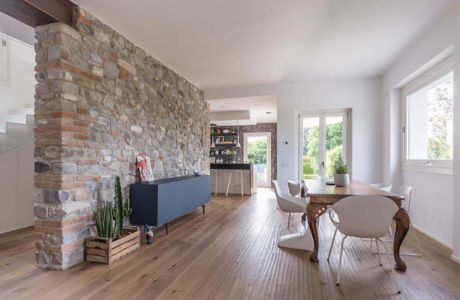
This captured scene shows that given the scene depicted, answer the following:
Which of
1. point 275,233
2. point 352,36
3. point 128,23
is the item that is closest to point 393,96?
point 352,36

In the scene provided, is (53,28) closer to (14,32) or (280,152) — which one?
(14,32)

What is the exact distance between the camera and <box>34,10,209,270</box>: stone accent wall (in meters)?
2.54

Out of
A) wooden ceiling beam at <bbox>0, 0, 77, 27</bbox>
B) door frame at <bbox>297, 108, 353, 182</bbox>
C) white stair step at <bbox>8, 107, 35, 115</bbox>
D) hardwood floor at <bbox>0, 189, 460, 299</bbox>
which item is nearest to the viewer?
hardwood floor at <bbox>0, 189, 460, 299</bbox>

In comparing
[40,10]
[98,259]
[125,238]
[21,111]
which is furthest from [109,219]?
[21,111]

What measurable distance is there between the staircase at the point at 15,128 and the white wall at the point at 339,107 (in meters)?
4.31

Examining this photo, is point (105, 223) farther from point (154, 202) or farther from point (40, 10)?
point (40, 10)

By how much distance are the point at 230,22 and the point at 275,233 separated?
2899mm

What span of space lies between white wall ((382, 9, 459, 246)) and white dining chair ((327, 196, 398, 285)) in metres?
1.54

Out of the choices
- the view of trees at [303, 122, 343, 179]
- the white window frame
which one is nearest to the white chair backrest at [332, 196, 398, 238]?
the view of trees at [303, 122, 343, 179]

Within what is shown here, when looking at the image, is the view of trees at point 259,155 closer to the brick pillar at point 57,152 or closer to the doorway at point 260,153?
the doorway at point 260,153

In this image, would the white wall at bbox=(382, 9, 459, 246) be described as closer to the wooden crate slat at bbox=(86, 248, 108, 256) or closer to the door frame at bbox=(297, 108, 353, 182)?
the door frame at bbox=(297, 108, 353, 182)

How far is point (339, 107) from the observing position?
5.52 meters

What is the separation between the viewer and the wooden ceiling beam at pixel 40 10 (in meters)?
2.33

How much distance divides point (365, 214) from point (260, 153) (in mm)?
8491
